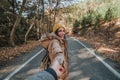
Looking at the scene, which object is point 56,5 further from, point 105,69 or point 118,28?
point 105,69

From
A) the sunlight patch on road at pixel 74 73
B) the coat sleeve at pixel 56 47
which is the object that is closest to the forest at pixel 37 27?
the sunlight patch on road at pixel 74 73

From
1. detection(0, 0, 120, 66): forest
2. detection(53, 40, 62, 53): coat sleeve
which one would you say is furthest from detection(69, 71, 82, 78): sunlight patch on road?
detection(53, 40, 62, 53): coat sleeve

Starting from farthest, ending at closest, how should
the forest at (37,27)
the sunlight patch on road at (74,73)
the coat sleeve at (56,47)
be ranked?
the forest at (37,27)
the sunlight patch on road at (74,73)
the coat sleeve at (56,47)

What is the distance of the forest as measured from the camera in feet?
73.8

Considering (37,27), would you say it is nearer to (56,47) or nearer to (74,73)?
(74,73)

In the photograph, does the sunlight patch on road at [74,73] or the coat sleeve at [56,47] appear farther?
the sunlight patch on road at [74,73]

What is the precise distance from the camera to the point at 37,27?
44250 millimetres

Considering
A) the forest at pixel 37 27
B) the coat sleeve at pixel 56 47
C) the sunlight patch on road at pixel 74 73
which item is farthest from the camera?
the forest at pixel 37 27

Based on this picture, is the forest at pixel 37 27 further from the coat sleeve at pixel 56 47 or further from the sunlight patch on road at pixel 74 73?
the coat sleeve at pixel 56 47

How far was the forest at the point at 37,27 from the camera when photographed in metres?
22.5

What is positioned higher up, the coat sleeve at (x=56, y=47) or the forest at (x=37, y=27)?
the coat sleeve at (x=56, y=47)

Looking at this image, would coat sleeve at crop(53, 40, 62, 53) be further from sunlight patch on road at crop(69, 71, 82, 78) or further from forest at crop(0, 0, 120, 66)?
forest at crop(0, 0, 120, 66)

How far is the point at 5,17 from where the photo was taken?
88.0ft

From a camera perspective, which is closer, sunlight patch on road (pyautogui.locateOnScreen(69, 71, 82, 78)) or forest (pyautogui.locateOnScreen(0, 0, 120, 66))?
sunlight patch on road (pyautogui.locateOnScreen(69, 71, 82, 78))
